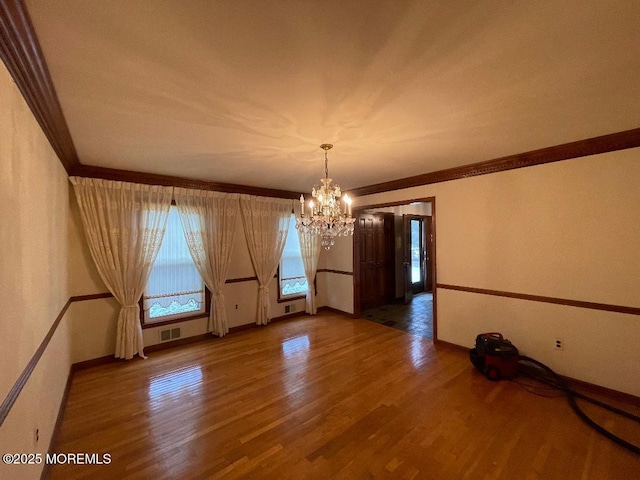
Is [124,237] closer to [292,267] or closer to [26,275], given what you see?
[26,275]

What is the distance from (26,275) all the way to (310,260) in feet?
14.1

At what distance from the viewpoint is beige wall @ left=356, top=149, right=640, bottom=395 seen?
2576mm

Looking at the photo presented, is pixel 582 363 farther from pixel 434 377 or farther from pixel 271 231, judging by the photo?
pixel 271 231

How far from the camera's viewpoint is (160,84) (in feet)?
5.35

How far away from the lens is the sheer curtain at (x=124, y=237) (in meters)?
3.36

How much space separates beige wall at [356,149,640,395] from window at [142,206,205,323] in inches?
152

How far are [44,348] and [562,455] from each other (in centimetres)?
373

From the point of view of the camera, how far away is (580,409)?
2461mm

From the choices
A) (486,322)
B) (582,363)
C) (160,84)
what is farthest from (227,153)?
(582,363)

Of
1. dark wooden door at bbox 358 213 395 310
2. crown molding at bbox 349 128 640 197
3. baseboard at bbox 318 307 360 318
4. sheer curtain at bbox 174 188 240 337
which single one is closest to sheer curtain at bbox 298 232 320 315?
baseboard at bbox 318 307 360 318

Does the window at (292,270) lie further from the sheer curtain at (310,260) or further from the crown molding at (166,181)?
the crown molding at (166,181)

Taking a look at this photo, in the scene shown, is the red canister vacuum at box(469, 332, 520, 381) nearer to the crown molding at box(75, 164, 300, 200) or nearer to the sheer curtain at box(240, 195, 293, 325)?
the sheer curtain at box(240, 195, 293, 325)

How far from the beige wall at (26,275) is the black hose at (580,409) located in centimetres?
372

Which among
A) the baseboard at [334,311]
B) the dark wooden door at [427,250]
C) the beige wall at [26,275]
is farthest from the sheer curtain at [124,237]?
the dark wooden door at [427,250]
